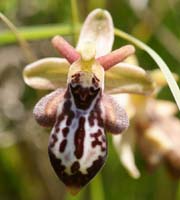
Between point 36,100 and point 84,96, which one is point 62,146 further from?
point 36,100

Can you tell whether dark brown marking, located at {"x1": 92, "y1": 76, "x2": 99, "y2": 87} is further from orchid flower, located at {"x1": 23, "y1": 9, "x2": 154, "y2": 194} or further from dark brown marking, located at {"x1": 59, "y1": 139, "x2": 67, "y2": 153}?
dark brown marking, located at {"x1": 59, "y1": 139, "x2": 67, "y2": 153}

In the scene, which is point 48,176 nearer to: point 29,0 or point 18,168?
point 18,168

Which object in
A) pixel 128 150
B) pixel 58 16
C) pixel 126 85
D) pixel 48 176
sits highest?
pixel 58 16

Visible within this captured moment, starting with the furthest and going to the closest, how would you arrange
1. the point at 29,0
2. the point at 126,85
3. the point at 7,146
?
the point at 29,0 < the point at 7,146 < the point at 126,85

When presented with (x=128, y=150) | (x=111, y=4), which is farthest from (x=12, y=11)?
(x=128, y=150)

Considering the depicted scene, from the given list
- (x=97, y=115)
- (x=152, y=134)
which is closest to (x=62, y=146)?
(x=97, y=115)

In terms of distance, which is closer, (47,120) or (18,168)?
(47,120)
